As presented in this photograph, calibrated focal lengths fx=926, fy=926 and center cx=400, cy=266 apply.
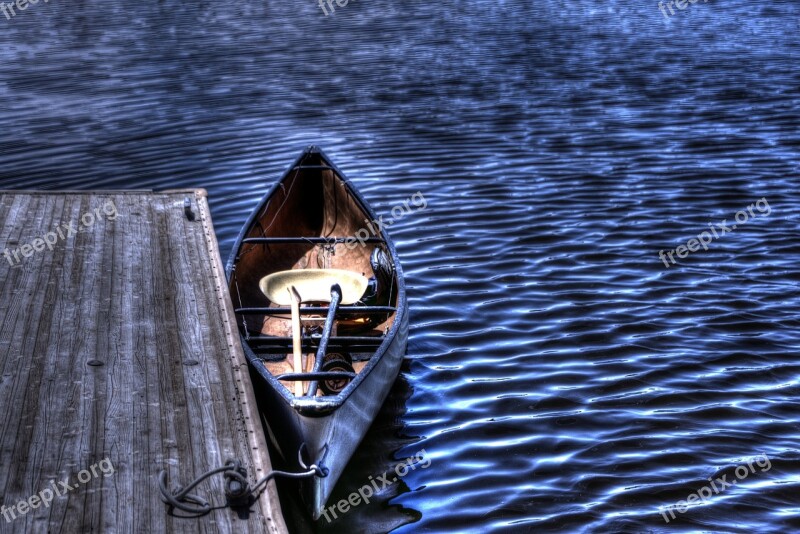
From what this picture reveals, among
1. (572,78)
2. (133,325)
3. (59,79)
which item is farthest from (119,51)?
(133,325)

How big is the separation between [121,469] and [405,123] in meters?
13.8

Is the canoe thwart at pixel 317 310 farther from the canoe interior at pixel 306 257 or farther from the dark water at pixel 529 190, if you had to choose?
the dark water at pixel 529 190

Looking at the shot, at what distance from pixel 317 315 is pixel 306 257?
77.9 inches

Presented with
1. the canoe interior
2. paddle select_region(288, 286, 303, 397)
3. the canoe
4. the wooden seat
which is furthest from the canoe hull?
the wooden seat

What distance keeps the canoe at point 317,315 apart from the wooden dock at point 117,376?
0.59 metres

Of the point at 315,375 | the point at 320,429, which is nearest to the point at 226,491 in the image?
the point at 320,429

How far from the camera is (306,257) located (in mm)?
11969

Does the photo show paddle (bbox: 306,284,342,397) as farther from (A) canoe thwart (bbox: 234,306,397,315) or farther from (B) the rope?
(B) the rope

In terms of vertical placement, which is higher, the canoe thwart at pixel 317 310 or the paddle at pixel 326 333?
the paddle at pixel 326 333

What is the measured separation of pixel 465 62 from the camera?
81.5 ft

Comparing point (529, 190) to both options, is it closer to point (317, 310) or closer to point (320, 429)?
point (317, 310)

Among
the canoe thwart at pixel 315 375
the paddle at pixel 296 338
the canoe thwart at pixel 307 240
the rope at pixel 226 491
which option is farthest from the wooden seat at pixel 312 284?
the rope at pixel 226 491

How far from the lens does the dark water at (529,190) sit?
8477 mm

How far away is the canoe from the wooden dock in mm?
593
